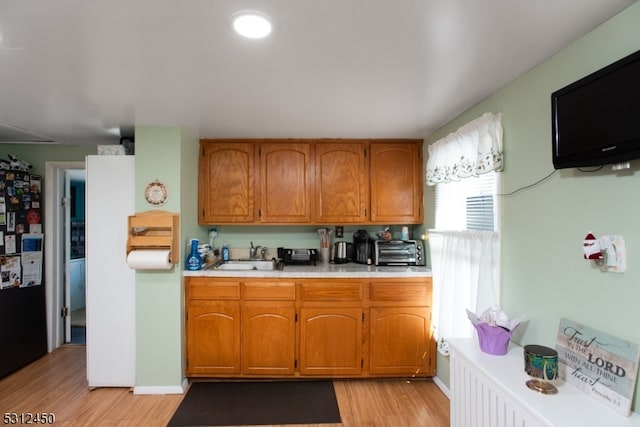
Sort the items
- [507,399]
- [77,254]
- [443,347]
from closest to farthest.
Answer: [507,399] < [443,347] < [77,254]

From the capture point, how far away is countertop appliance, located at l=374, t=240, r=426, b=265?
9.54ft

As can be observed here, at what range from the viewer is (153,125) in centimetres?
247

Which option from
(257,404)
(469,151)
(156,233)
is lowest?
(257,404)

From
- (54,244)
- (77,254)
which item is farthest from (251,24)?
(77,254)

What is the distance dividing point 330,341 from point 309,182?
1.44 meters

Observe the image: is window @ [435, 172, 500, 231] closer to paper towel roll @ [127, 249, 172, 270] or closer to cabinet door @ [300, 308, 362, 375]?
cabinet door @ [300, 308, 362, 375]

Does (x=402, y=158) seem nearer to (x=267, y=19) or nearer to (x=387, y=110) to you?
(x=387, y=110)

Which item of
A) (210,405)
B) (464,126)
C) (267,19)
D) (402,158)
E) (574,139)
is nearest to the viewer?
(267,19)

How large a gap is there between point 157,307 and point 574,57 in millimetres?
3069

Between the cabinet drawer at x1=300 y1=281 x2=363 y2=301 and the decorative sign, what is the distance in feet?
4.84

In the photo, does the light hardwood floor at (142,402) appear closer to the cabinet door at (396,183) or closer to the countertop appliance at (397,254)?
the countertop appliance at (397,254)

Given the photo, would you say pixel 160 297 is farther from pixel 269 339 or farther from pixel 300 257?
pixel 300 257

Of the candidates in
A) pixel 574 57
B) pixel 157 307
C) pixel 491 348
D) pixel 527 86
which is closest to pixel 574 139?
pixel 574 57

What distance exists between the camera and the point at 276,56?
142 cm
